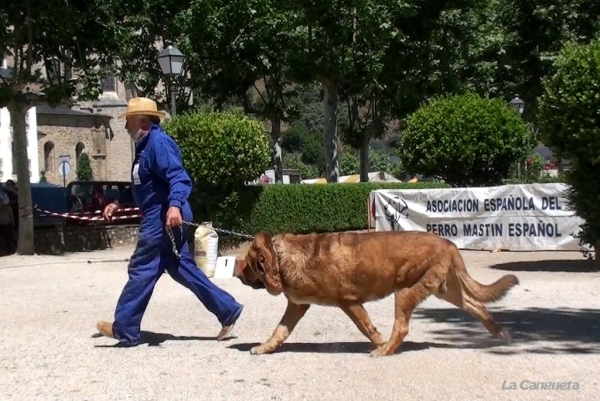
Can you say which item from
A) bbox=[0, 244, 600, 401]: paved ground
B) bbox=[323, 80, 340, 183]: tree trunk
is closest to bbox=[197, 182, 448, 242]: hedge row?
bbox=[323, 80, 340, 183]: tree trunk

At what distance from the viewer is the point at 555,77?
49.9 ft

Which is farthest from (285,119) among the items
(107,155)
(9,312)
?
(107,155)

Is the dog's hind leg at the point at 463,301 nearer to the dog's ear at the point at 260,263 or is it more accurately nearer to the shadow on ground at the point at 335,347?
the shadow on ground at the point at 335,347

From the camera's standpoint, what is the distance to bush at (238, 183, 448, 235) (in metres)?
23.3

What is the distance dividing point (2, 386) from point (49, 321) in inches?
139

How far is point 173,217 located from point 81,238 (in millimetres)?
17458

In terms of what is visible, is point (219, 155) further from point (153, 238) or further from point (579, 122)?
point (153, 238)

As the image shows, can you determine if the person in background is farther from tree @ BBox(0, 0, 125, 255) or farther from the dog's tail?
the dog's tail

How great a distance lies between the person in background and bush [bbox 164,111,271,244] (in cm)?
466

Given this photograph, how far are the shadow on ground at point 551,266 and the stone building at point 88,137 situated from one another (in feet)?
178

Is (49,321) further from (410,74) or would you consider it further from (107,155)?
(107,155)

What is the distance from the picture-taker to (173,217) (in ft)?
26.1

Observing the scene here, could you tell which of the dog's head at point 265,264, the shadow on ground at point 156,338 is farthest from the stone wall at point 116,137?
the dog's head at point 265,264

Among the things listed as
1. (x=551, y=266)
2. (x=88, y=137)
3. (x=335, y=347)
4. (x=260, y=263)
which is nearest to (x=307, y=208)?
(x=551, y=266)
